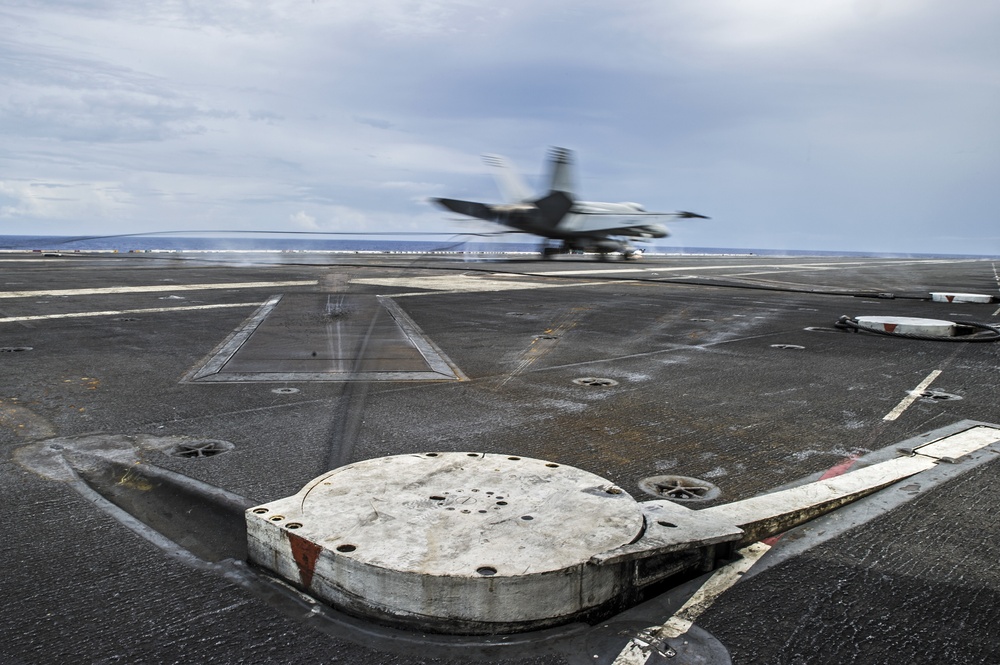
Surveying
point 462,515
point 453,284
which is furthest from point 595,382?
point 453,284

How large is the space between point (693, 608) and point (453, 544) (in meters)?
0.88

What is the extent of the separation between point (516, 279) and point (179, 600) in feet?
67.8

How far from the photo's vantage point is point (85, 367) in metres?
7.05

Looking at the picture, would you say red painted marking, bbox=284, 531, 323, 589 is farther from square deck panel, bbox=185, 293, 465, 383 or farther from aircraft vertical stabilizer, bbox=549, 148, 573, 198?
aircraft vertical stabilizer, bbox=549, 148, 573, 198

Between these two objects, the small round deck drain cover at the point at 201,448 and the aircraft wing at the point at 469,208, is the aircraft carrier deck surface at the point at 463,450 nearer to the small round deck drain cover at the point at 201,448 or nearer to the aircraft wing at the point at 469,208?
the small round deck drain cover at the point at 201,448

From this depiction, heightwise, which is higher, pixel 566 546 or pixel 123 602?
pixel 566 546

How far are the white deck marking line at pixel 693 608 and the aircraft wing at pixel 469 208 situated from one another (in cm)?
3027

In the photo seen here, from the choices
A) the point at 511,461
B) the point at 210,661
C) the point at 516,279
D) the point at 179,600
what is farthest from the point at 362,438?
the point at 516,279

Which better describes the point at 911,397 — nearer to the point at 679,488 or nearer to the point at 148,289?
the point at 679,488

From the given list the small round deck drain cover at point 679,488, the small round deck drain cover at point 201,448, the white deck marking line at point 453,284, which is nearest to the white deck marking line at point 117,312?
the white deck marking line at point 453,284

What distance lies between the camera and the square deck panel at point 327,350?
272 inches

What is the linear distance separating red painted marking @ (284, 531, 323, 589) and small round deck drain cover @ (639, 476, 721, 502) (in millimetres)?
1782

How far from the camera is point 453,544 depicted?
263cm

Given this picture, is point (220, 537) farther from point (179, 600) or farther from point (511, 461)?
point (511, 461)
